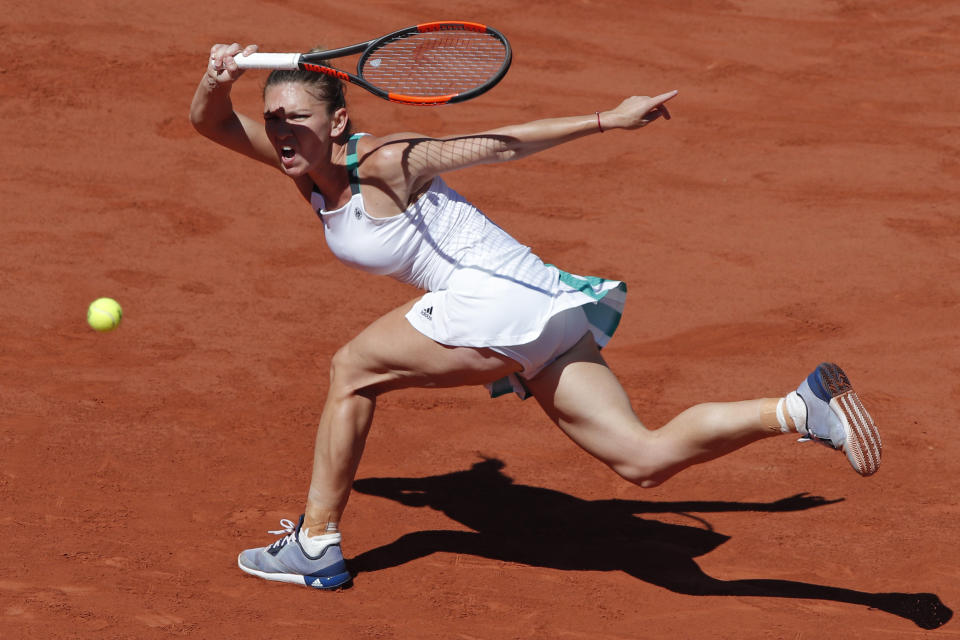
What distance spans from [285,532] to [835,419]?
1.98m

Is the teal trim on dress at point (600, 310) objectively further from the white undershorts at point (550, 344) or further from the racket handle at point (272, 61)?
the racket handle at point (272, 61)

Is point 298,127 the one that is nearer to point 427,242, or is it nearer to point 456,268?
point 427,242

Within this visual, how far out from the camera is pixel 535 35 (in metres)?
10.0

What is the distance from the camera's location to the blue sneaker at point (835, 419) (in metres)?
3.69

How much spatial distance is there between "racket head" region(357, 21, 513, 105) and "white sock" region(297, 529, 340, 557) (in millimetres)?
1579

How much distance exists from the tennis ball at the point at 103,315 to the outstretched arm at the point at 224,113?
145cm

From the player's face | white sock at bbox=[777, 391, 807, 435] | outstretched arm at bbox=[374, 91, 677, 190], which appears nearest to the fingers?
the player's face

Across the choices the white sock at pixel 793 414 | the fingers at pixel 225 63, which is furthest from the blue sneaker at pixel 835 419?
the fingers at pixel 225 63

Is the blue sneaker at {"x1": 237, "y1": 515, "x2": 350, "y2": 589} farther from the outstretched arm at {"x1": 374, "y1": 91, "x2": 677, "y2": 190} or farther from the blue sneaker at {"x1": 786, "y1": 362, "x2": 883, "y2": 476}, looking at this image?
the blue sneaker at {"x1": 786, "y1": 362, "x2": 883, "y2": 476}

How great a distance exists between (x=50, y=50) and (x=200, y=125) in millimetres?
5517

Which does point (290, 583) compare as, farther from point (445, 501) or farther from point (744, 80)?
point (744, 80)

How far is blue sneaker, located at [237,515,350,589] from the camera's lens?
A: 13.8ft

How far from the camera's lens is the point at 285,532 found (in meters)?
4.41

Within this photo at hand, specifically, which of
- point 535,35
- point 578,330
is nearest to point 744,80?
point 535,35
